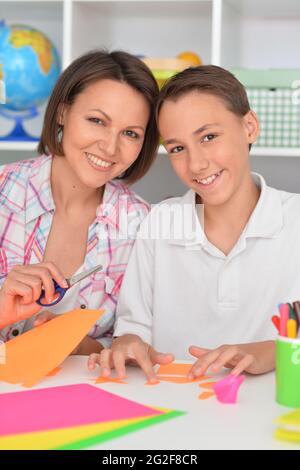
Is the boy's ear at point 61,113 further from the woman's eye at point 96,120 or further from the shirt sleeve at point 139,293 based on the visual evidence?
the shirt sleeve at point 139,293

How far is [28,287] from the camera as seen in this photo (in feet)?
3.82

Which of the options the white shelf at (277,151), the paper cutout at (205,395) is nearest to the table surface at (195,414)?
the paper cutout at (205,395)

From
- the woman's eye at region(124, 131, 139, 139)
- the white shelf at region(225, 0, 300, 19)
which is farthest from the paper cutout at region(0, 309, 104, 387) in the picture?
the white shelf at region(225, 0, 300, 19)

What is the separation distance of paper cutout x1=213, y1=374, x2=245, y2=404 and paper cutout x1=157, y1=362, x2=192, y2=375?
15cm

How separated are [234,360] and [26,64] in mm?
1458

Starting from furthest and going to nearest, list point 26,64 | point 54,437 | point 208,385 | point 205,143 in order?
point 26,64
point 205,143
point 208,385
point 54,437

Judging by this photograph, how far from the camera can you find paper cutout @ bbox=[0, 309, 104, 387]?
1025mm

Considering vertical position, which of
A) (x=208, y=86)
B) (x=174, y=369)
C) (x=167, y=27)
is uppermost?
(x=167, y=27)

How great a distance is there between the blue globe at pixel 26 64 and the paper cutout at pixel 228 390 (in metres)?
1.55

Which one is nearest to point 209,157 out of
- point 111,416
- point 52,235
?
point 52,235

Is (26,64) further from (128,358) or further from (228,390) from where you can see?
(228,390)

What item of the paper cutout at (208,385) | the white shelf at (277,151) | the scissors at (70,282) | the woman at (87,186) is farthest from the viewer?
the white shelf at (277,151)

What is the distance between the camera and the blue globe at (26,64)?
2223 mm

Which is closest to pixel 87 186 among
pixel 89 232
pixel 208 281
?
pixel 89 232
